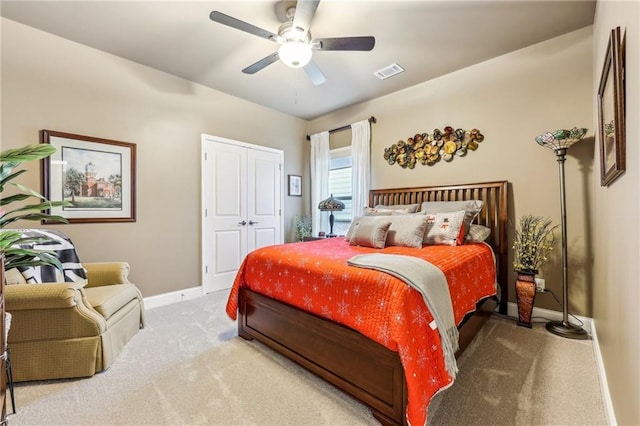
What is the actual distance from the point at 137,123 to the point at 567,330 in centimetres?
489

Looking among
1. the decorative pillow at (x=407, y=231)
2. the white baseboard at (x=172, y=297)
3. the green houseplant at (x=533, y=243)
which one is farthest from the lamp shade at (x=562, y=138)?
the white baseboard at (x=172, y=297)

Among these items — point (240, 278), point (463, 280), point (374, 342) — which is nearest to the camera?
point (374, 342)

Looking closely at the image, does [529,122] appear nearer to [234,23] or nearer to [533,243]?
[533,243]

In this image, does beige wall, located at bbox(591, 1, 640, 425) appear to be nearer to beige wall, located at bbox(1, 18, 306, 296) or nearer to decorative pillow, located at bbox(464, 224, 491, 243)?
decorative pillow, located at bbox(464, 224, 491, 243)

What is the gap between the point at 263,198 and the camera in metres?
4.36

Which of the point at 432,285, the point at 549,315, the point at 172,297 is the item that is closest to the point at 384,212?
the point at 432,285

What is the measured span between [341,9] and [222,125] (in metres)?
2.31

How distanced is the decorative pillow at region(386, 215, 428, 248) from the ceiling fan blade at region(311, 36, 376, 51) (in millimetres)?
1529

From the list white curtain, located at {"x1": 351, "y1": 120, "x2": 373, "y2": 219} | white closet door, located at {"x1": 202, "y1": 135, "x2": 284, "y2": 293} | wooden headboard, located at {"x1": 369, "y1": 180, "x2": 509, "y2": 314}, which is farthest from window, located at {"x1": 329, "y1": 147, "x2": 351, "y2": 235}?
wooden headboard, located at {"x1": 369, "y1": 180, "x2": 509, "y2": 314}

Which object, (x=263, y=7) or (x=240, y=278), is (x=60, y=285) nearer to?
(x=240, y=278)

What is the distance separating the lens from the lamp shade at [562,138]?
7.62 ft

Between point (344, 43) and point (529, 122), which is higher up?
point (344, 43)

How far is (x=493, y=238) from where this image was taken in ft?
9.61

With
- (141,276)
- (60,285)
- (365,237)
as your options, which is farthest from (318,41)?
(141,276)
